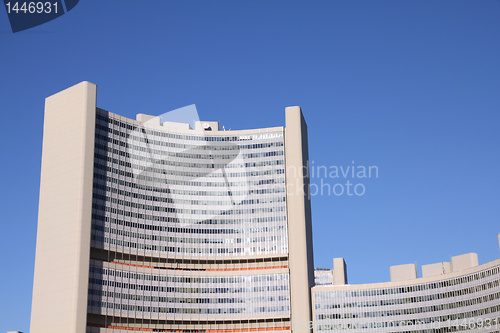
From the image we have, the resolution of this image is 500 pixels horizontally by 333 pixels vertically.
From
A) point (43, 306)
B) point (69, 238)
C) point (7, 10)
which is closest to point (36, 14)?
point (7, 10)

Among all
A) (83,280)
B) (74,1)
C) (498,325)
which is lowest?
(498,325)

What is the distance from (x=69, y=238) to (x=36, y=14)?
7823 centimetres

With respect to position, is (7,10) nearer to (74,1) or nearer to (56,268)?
(74,1)

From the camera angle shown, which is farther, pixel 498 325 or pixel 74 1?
pixel 498 325

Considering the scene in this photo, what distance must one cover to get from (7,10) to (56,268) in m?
85.5

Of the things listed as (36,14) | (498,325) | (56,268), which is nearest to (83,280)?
(56,268)

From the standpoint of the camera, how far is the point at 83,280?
19650cm

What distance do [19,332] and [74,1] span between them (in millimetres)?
99004

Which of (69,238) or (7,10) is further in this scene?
(69,238)

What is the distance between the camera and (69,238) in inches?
7864

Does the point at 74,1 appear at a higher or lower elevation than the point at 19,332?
higher

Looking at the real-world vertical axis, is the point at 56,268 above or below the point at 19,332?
above

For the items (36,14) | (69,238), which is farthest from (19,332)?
(36,14)

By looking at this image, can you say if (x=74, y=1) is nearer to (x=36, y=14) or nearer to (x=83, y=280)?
(x=36, y=14)
